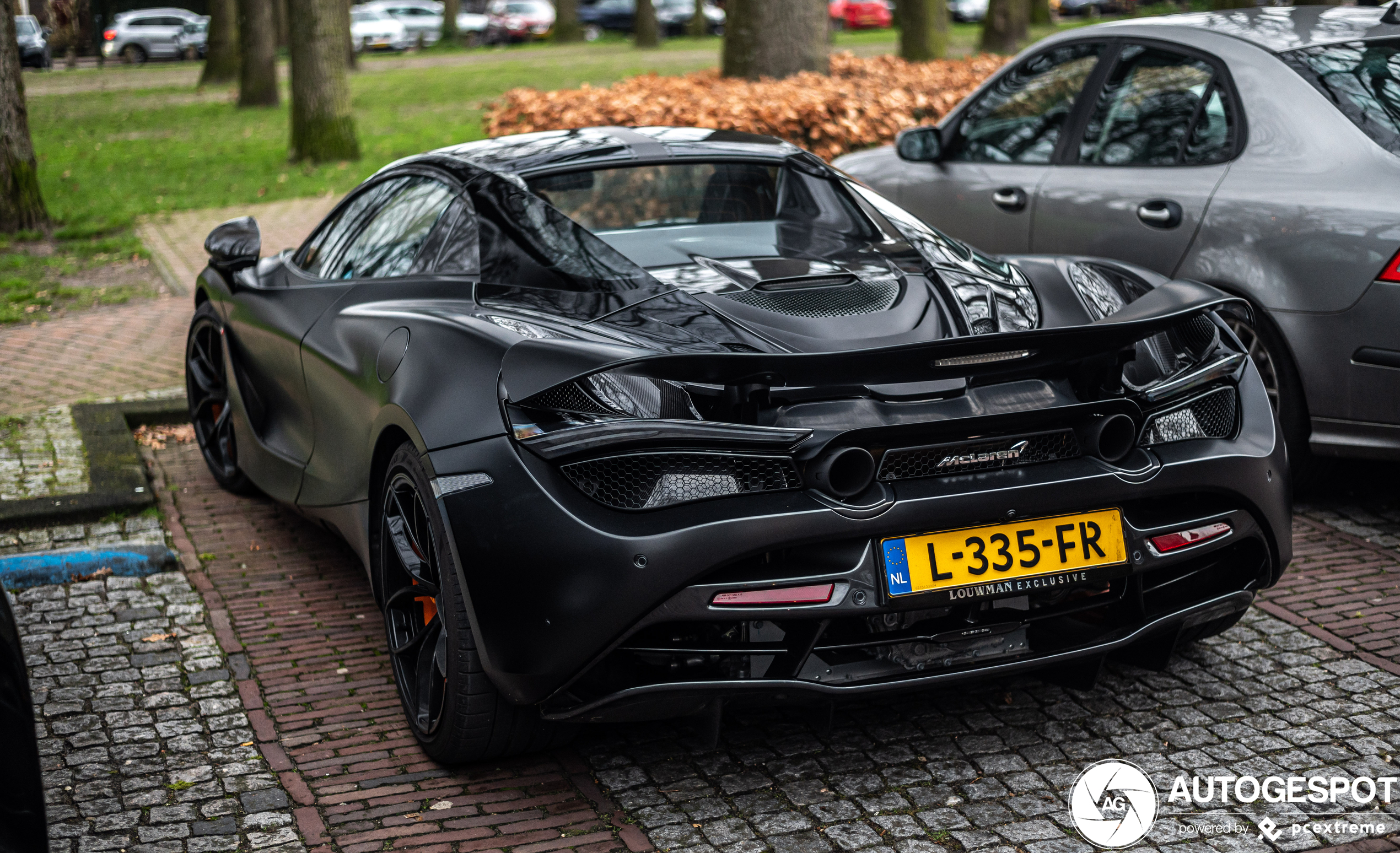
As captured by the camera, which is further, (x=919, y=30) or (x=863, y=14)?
(x=863, y=14)

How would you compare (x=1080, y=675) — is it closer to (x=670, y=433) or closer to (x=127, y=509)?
(x=670, y=433)

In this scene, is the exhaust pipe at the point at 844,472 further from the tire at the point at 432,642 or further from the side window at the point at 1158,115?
the side window at the point at 1158,115

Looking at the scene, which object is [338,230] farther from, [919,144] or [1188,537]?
[1188,537]

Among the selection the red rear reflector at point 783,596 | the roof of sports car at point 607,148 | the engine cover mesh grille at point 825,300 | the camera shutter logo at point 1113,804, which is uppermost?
the roof of sports car at point 607,148

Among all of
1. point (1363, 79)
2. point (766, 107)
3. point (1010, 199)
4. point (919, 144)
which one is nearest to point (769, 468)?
point (1363, 79)

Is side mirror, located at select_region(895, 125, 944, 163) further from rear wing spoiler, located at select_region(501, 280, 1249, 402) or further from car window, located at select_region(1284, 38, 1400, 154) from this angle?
rear wing spoiler, located at select_region(501, 280, 1249, 402)

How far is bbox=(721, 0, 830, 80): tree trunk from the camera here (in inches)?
446

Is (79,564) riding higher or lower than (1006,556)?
lower

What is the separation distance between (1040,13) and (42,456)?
33.1 metres

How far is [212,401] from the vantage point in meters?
5.73

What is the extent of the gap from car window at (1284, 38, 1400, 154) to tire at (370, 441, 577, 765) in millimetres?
3514

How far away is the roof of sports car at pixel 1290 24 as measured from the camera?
17.1 ft
